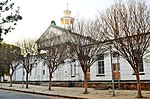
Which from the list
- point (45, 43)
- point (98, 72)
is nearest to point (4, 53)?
point (45, 43)

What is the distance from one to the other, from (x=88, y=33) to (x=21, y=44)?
15345 mm

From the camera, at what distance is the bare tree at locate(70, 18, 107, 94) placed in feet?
64.1

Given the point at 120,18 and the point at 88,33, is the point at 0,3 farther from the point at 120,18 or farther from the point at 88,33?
the point at 88,33

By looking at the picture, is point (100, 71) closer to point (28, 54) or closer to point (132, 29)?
point (28, 54)

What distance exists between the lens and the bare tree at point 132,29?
15.0m

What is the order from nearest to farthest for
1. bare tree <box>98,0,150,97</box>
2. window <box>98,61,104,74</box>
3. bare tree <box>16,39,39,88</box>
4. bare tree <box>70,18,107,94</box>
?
bare tree <box>98,0,150,97</box> → bare tree <box>70,18,107,94</box> → window <box>98,61,104,74</box> → bare tree <box>16,39,39,88</box>

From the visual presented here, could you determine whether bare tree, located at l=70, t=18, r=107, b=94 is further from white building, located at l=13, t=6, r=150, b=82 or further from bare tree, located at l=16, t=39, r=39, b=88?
bare tree, located at l=16, t=39, r=39, b=88

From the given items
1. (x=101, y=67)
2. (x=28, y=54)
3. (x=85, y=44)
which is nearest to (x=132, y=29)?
(x=85, y=44)

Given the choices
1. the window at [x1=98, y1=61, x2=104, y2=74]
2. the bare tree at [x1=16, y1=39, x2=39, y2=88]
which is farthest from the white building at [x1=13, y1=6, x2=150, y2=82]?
the bare tree at [x1=16, y1=39, x2=39, y2=88]

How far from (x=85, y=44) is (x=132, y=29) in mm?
5752

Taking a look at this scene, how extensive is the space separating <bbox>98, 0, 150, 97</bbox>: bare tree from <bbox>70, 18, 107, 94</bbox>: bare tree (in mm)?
3787

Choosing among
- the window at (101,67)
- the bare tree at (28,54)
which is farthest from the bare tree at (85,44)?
the bare tree at (28,54)

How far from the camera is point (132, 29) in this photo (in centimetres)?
1526

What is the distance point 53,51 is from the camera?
25594mm
